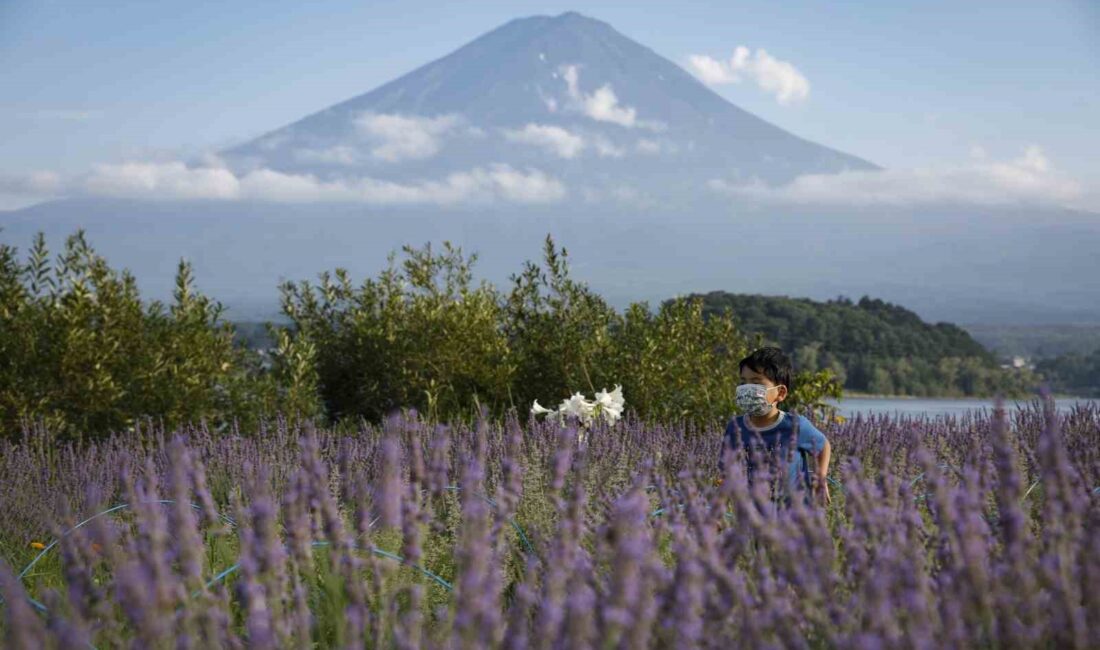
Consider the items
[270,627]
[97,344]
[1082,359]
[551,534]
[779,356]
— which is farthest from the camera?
[1082,359]

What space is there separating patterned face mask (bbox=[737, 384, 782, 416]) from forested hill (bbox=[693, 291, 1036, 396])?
23.4 ft

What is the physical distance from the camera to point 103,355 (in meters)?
7.02

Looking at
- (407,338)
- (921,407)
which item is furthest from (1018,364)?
Answer: (407,338)

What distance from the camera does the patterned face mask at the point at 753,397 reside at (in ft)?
14.1

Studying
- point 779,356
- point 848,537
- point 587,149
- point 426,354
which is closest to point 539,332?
point 426,354

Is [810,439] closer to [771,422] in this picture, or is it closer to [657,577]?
[771,422]

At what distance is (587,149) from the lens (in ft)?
543

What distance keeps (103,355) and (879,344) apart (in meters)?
8.67

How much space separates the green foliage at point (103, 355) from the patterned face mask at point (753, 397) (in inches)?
153

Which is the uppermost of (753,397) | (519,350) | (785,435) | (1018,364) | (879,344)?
(753,397)

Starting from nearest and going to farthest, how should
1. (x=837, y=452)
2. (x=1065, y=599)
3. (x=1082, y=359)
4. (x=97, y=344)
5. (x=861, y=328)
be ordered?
(x=1065, y=599), (x=837, y=452), (x=97, y=344), (x=861, y=328), (x=1082, y=359)

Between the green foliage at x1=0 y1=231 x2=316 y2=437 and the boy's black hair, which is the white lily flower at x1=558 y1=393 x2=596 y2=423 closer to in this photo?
the boy's black hair

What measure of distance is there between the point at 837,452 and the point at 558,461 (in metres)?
3.40

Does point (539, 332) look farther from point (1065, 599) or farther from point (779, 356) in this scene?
point (1065, 599)
